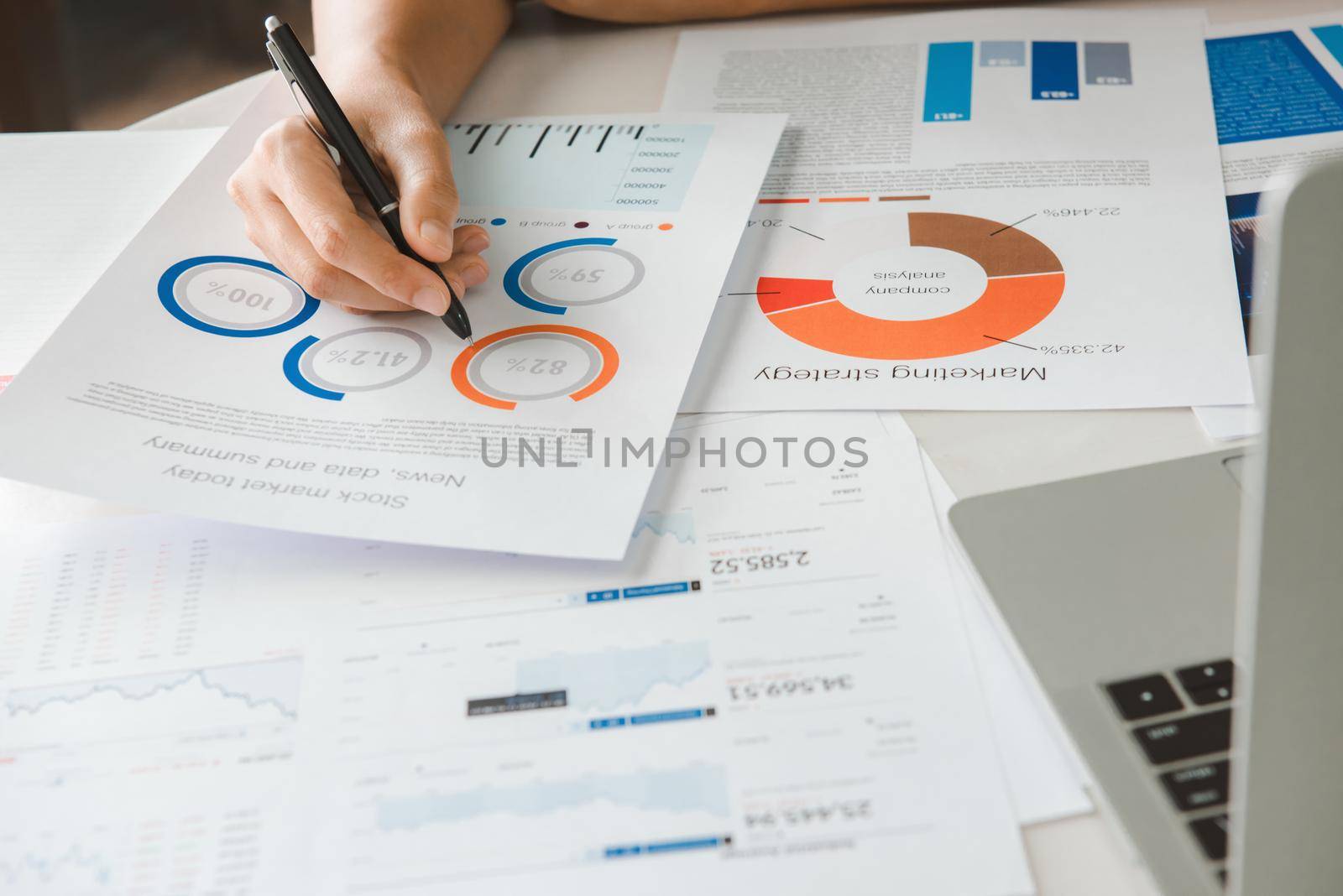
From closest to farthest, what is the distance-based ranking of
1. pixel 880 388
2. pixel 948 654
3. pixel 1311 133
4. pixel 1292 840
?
1. pixel 1292 840
2. pixel 948 654
3. pixel 880 388
4. pixel 1311 133

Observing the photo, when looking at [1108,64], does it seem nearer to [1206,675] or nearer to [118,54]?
[1206,675]

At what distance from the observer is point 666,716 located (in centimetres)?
39

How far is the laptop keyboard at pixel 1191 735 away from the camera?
1.07 feet

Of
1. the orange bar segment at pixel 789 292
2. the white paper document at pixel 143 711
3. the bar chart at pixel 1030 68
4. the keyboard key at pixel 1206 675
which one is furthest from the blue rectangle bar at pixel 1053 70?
the white paper document at pixel 143 711

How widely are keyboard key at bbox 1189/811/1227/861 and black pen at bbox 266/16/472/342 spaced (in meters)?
0.40

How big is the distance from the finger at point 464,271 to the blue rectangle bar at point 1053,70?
16.1 inches

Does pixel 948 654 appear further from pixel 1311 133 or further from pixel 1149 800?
pixel 1311 133

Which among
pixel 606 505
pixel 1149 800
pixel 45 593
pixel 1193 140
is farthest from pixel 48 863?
pixel 1193 140

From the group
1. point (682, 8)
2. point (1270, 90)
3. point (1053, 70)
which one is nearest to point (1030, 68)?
point (1053, 70)

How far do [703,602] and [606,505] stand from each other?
63 mm

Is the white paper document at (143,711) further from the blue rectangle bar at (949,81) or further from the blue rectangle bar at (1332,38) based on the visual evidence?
the blue rectangle bar at (1332,38)

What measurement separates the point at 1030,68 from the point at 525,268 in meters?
0.41

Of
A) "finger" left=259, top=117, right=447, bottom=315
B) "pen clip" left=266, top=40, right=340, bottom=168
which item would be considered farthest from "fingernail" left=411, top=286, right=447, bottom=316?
"pen clip" left=266, top=40, right=340, bottom=168

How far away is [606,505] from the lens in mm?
458
